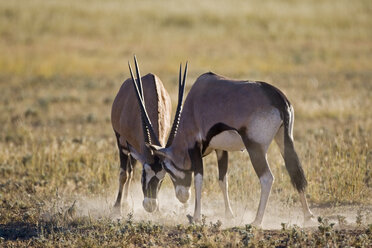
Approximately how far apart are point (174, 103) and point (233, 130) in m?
11.1

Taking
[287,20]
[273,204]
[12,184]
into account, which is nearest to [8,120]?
[12,184]

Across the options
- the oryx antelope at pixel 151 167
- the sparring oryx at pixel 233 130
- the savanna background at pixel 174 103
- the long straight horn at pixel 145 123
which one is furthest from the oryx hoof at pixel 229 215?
the long straight horn at pixel 145 123

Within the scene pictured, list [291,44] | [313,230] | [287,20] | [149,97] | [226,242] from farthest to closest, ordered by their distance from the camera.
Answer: [287,20] < [291,44] < [149,97] < [313,230] < [226,242]

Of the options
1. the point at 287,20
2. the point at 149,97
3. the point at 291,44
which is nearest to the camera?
the point at 149,97

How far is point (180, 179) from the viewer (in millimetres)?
8648

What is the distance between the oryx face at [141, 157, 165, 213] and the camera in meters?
A: 8.48

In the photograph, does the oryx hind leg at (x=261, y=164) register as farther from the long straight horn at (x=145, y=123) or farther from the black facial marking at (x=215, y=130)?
the long straight horn at (x=145, y=123)

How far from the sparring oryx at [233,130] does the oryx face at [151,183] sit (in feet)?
0.37

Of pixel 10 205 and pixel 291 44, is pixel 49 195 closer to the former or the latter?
pixel 10 205

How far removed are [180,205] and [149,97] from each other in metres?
1.82

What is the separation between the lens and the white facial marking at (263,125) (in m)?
7.89

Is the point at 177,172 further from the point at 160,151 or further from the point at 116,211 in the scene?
the point at 116,211

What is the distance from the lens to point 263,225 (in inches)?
336

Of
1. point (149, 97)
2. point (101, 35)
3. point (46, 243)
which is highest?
point (101, 35)
